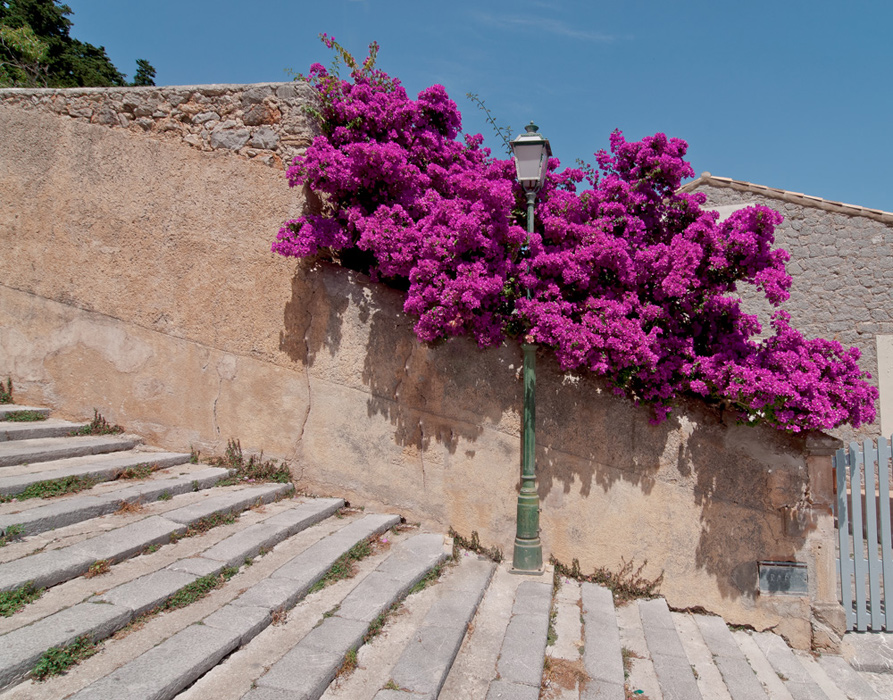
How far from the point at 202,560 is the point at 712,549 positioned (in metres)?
4.14

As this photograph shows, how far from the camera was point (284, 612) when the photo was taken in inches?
134

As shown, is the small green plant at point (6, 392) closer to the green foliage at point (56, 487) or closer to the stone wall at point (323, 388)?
the stone wall at point (323, 388)

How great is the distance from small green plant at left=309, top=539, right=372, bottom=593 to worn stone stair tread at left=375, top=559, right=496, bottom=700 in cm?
65

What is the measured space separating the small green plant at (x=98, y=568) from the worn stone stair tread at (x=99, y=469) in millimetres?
1121

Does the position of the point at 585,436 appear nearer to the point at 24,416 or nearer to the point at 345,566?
the point at 345,566

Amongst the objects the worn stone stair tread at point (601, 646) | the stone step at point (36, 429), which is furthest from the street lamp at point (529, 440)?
the stone step at point (36, 429)

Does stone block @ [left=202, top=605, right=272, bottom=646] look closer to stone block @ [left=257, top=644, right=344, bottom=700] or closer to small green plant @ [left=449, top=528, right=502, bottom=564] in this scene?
stone block @ [left=257, top=644, right=344, bottom=700]

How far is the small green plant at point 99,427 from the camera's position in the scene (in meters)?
5.52

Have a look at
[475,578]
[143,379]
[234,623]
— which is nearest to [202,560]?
[234,623]

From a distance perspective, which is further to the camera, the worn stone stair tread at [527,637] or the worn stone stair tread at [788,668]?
the worn stone stair tread at [788,668]

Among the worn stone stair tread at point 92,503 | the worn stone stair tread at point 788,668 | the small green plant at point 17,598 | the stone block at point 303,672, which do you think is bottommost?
the worn stone stair tread at point 788,668

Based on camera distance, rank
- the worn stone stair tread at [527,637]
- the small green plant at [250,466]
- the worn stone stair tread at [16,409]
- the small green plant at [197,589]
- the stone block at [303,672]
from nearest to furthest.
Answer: the stone block at [303,672], the small green plant at [197,589], the worn stone stair tread at [527,637], the worn stone stair tread at [16,409], the small green plant at [250,466]

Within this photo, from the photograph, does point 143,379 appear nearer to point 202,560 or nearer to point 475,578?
point 202,560

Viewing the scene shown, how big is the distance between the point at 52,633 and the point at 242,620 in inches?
35.2
